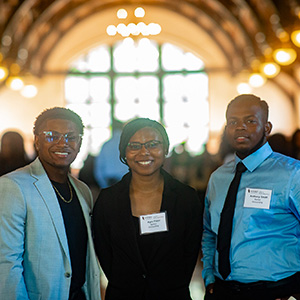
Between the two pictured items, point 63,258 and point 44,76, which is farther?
point 44,76

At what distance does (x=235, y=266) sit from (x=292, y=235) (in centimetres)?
37

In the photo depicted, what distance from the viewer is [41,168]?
2.93m

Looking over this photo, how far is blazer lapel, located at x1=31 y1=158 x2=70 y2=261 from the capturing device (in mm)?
2793

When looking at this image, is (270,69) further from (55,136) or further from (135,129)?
(55,136)

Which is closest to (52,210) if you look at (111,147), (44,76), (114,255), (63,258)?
(63,258)

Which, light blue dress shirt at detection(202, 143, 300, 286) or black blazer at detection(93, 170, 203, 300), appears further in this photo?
black blazer at detection(93, 170, 203, 300)

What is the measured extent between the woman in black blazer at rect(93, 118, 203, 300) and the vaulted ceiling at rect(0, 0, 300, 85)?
808cm

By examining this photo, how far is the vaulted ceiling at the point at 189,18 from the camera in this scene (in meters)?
14.0

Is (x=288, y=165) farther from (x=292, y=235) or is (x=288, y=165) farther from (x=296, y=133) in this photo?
(x=296, y=133)

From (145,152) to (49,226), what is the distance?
2.48 ft

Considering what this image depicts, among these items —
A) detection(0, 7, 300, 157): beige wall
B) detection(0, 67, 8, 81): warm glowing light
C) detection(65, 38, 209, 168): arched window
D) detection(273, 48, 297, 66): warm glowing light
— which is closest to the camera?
detection(273, 48, 297, 66): warm glowing light

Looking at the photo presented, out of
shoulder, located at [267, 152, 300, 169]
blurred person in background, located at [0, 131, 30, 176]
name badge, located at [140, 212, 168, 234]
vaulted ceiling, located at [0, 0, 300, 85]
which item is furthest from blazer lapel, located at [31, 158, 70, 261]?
vaulted ceiling, located at [0, 0, 300, 85]

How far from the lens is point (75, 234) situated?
2941mm

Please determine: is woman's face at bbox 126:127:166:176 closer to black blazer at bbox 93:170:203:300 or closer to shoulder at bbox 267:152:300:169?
black blazer at bbox 93:170:203:300
